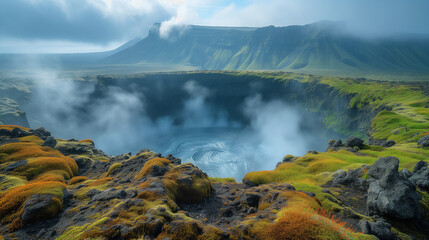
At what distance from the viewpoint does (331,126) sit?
144125 mm

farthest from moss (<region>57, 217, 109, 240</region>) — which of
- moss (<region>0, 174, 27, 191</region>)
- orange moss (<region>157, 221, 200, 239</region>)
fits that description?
moss (<region>0, 174, 27, 191</region>)

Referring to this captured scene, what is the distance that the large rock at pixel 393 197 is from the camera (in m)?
18.6

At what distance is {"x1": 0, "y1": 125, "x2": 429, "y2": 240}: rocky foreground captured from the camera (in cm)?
1402

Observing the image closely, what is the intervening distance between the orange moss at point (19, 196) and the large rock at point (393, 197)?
3229 cm

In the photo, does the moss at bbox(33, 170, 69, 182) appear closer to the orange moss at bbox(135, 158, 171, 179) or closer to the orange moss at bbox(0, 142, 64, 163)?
the orange moss at bbox(0, 142, 64, 163)

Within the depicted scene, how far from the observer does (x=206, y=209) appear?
22750 mm

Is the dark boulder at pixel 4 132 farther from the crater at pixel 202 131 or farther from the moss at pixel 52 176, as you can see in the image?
the crater at pixel 202 131

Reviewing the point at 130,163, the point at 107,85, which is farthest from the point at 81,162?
the point at 107,85

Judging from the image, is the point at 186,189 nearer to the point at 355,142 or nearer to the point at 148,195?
the point at 148,195

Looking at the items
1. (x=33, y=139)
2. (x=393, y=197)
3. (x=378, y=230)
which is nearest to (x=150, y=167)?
(x=378, y=230)

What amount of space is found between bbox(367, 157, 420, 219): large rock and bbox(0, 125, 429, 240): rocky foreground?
0.08 metres

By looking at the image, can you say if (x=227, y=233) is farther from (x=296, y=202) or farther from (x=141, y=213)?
(x=296, y=202)

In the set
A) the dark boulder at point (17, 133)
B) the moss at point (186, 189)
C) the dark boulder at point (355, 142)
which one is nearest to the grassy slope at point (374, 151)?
the dark boulder at point (355, 142)

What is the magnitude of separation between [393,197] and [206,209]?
61.0ft
